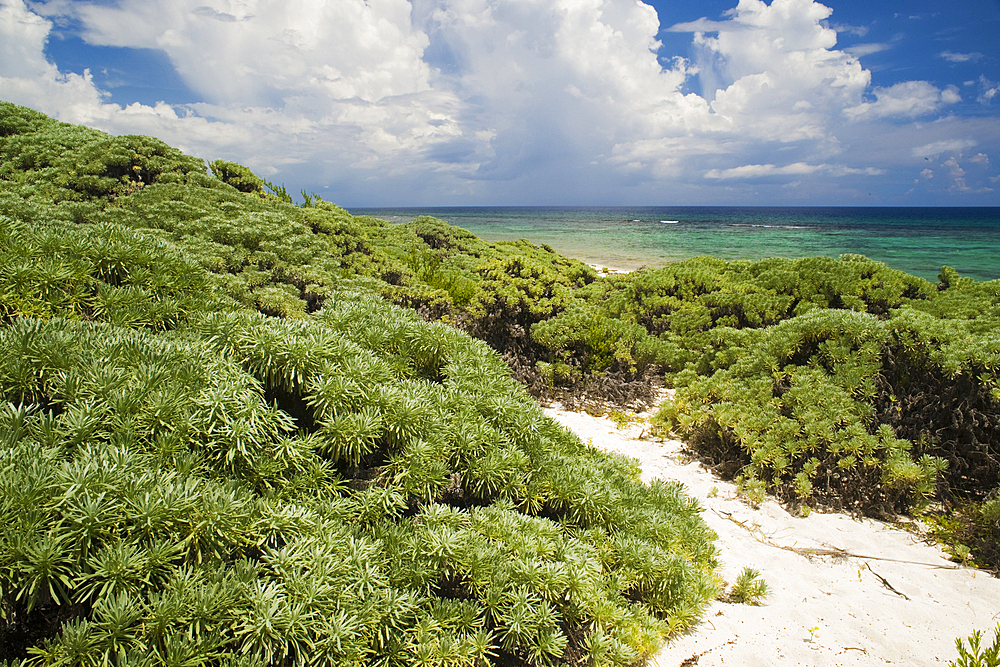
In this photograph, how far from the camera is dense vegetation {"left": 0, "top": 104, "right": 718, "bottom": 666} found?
1709mm

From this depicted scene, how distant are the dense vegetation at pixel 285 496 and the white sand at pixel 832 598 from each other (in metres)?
0.34

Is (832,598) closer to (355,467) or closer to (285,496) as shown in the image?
(355,467)

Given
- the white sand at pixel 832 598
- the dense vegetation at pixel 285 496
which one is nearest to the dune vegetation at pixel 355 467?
the dense vegetation at pixel 285 496

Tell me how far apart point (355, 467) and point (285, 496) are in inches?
22.1

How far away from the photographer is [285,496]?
2.39 metres

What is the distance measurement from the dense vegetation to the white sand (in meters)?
0.34

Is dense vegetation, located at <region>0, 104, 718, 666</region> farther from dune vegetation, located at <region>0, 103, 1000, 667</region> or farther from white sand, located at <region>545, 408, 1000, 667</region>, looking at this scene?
white sand, located at <region>545, 408, 1000, 667</region>

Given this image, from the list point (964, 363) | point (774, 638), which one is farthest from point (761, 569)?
point (964, 363)

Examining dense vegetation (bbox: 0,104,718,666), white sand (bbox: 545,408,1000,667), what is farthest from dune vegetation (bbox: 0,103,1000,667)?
white sand (bbox: 545,408,1000,667)

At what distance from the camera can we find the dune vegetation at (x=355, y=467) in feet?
5.78

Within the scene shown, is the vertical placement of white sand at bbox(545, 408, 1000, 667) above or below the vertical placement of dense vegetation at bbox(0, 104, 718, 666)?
below

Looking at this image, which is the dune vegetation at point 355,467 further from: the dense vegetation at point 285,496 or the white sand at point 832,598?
the white sand at point 832,598

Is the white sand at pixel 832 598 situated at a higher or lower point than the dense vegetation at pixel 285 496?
lower

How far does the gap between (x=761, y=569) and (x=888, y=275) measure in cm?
751
